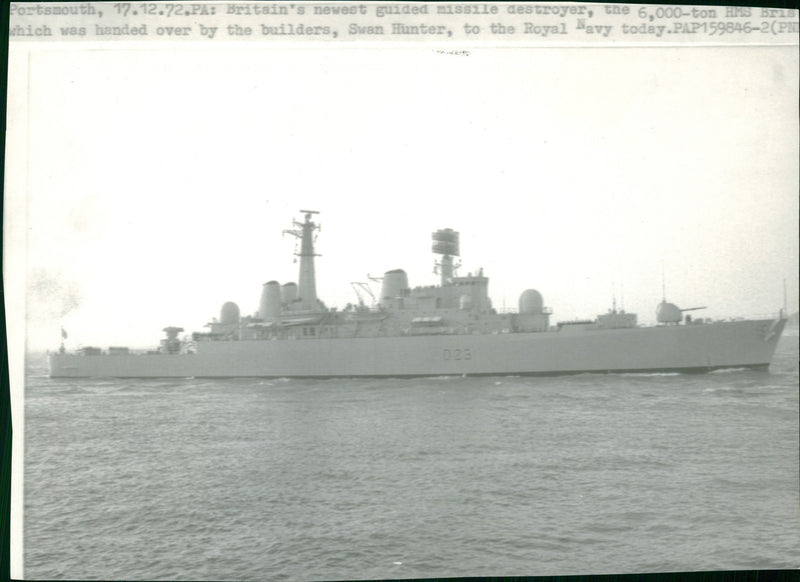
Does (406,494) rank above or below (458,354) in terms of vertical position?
below

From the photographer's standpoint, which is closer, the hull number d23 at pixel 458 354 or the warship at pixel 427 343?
the warship at pixel 427 343

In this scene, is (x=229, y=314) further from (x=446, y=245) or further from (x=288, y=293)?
(x=446, y=245)

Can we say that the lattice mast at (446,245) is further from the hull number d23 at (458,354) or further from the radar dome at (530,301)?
the hull number d23 at (458,354)

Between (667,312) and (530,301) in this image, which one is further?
(530,301)

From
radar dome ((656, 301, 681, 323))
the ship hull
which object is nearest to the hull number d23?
the ship hull

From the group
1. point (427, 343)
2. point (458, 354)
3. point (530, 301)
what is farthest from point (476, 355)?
point (530, 301)

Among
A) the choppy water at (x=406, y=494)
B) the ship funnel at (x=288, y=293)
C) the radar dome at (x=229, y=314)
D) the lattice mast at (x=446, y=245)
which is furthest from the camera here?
the radar dome at (x=229, y=314)

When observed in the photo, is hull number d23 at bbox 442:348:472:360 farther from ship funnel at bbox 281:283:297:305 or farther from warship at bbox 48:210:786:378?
ship funnel at bbox 281:283:297:305

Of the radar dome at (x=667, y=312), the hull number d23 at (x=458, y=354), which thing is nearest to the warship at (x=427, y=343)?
the hull number d23 at (x=458, y=354)
